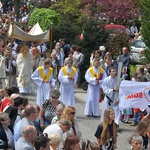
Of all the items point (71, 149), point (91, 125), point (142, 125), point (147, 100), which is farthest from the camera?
point (91, 125)

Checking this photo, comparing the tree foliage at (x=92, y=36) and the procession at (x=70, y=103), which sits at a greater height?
the tree foliage at (x=92, y=36)

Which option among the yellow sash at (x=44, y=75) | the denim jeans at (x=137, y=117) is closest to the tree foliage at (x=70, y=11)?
the yellow sash at (x=44, y=75)

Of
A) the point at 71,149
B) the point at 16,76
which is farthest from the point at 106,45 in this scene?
the point at 71,149

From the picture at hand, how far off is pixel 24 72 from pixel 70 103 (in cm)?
390

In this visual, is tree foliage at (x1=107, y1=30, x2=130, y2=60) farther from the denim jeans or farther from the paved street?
the denim jeans

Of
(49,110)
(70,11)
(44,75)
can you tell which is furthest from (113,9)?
(49,110)

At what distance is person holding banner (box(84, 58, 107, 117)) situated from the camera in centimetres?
1728

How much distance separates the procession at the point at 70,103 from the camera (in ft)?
32.0

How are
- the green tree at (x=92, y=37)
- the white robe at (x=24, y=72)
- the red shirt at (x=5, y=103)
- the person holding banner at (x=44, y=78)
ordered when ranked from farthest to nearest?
1. the green tree at (x=92, y=37)
2. the white robe at (x=24, y=72)
3. the person holding banner at (x=44, y=78)
4. the red shirt at (x=5, y=103)

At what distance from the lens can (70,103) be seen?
59.0 feet

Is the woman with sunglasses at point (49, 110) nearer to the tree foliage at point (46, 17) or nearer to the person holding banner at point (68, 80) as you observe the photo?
the person holding banner at point (68, 80)

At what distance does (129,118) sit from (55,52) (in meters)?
7.60

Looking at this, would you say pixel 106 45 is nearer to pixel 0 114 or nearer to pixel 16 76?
pixel 16 76

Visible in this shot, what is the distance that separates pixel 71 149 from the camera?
911 cm
